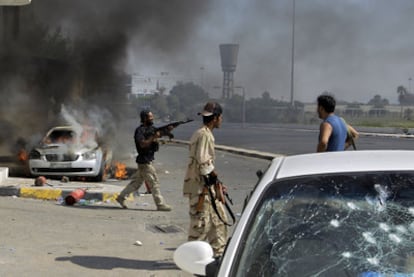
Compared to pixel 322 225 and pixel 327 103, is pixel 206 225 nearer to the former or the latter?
pixel 327 103

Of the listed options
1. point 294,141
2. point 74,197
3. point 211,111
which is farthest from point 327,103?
point 294,141

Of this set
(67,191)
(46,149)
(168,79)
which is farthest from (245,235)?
(168,79)

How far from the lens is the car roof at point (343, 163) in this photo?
124 inches

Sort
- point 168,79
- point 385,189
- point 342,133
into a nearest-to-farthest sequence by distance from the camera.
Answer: point 385,189 < point 342,133 < point 168,79

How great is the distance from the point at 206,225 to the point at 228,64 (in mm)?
36403

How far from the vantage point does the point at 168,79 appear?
93.3ft

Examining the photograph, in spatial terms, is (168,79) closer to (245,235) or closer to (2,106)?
(2,106)

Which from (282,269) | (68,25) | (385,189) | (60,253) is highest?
(68,25)

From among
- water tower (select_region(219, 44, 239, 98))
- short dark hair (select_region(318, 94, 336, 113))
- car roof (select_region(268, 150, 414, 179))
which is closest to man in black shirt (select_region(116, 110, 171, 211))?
short dark hair (select_region(318, 94, 336, 113))

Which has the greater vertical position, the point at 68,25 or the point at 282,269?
the point at 68,25

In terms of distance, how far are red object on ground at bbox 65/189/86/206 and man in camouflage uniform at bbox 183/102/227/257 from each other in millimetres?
3956

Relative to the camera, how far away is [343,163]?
325cm

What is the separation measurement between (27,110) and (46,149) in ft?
30.2

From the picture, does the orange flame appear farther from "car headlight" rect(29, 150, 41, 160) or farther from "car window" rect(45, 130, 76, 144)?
"car headlight" rect(29, 150, 41, 160)
